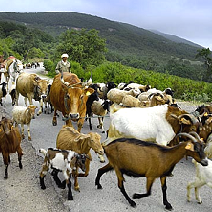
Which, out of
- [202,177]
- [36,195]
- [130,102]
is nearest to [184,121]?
[202,177]

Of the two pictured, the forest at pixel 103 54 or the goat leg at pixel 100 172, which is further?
the forest at pixel 103 54

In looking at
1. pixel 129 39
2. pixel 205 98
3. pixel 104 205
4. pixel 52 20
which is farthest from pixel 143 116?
pixel 52 20

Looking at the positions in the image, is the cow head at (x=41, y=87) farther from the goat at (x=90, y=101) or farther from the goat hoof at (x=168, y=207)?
the goat hoof at (x=168, y=207)

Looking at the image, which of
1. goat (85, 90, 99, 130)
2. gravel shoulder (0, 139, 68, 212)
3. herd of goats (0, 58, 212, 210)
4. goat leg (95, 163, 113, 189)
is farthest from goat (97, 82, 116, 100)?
goat leg (95, 163, 113, 189)

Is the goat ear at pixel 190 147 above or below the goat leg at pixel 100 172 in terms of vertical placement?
above

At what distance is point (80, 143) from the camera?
536cm

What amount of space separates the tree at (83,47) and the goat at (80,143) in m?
24.0

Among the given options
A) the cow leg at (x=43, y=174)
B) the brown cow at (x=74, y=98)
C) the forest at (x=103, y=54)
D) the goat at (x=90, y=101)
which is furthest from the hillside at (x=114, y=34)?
the cow leg at (x=43, y=174)

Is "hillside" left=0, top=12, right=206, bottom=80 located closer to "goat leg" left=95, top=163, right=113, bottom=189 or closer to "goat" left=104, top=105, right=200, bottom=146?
"goat" left=104, top=105, right=200, bottom=146

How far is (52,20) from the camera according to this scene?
178m

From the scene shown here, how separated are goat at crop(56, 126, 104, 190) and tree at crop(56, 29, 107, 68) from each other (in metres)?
24.0

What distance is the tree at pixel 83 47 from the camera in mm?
29375

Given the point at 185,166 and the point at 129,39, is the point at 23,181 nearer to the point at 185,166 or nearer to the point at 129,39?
the point at 185,166

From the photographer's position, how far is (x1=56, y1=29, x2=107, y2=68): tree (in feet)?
96.4
